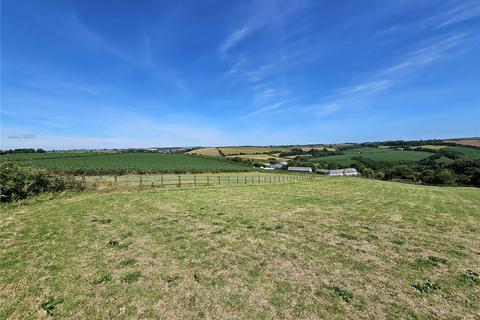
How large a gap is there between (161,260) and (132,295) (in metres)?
1.74

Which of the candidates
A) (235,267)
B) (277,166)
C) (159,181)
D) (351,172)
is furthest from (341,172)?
(235,267)

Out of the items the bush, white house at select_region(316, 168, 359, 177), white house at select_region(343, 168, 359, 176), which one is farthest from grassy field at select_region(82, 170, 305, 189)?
white house at select_region(343, 168, 359, 176)

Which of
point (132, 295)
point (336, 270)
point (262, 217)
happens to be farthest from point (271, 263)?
point (262, 217)

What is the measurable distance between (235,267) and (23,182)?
15.9 metres

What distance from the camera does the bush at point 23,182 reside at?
568 inches

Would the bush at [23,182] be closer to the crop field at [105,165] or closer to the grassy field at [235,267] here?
the grassy field at [235,267]

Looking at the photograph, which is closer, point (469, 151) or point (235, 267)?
point (235, 267)

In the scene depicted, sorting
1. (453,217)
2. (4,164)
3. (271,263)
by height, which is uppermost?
(4,164)

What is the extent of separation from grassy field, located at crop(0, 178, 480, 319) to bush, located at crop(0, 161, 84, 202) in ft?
12.2

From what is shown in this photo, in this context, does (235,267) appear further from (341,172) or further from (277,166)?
(341,172)

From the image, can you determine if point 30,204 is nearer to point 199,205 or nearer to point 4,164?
A: point 4,164

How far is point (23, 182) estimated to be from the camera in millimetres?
15219

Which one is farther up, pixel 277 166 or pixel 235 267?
pixel 235 267

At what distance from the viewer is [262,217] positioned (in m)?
12.1
